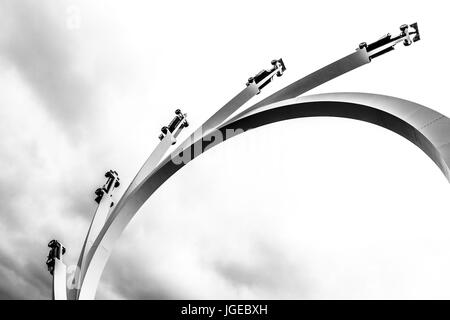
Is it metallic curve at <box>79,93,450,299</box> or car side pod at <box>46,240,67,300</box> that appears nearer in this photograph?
metallic curve at <box>79,93,450,299</box>

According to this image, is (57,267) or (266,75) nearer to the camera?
(57,267)

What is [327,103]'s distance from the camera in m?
9.29

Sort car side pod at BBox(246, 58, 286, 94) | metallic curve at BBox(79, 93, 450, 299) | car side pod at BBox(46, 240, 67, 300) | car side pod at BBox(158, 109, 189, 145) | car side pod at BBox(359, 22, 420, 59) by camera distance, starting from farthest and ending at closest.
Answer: car side pod at BBox(158, 109, 189, 145)
car side pod at BBox(246, 58, 286, 94)
car side pod at BBox(46, 240, 67, 300)
car side pod at BBox(359, 22, 420, 59)
metallic curve at BBox(79, 93, 450, 299)

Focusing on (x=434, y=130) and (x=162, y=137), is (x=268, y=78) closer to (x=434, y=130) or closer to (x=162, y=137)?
(x=162, y=137)

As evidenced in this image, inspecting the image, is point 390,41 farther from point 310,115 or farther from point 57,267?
point 57,267

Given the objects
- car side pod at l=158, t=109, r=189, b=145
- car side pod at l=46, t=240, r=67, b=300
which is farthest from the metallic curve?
car side pod at l=158, t=109, r=189, b=145

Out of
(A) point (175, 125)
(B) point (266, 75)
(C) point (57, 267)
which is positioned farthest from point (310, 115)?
(C) point (57, 267)

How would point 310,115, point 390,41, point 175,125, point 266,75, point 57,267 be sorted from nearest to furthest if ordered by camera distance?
point 390,41, point 310,115, point 57,267, point 266,75, point 175,125

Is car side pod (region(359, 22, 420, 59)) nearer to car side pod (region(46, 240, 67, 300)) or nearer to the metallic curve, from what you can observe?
the metallic curve

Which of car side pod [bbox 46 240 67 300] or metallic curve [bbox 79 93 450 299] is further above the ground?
metallic curve [bbox 79 93 450 299]

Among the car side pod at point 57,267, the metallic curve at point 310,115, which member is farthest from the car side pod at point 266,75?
the car side pod at point 57,267
